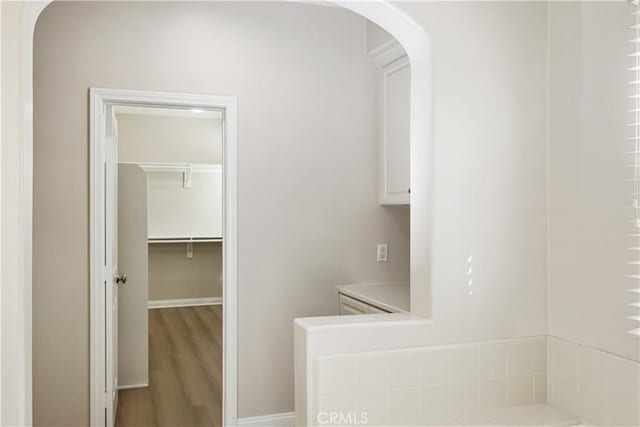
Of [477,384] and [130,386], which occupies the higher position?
[477,384]

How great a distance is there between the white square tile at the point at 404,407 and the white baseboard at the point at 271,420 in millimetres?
1373

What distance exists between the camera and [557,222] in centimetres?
217

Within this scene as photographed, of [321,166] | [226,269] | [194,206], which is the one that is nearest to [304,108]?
[321,166]

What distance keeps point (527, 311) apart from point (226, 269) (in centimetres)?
172

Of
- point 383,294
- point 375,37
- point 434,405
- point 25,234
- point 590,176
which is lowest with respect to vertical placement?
point 434,405

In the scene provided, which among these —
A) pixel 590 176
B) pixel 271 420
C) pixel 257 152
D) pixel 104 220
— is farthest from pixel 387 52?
pixel 271 420

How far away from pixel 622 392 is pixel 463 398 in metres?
0.55

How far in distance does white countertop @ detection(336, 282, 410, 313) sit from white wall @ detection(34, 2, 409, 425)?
8 centimetres

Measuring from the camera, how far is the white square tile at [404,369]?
200cm

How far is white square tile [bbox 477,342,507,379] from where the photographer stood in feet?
6.95

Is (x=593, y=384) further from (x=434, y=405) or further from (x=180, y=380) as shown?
(x=180, y=380)

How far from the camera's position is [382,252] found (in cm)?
355

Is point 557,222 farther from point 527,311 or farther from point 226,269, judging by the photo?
point 226,269

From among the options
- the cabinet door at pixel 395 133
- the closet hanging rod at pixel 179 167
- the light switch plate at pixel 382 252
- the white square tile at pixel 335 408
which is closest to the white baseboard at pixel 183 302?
the closet hanging rod at pixel 179 167
